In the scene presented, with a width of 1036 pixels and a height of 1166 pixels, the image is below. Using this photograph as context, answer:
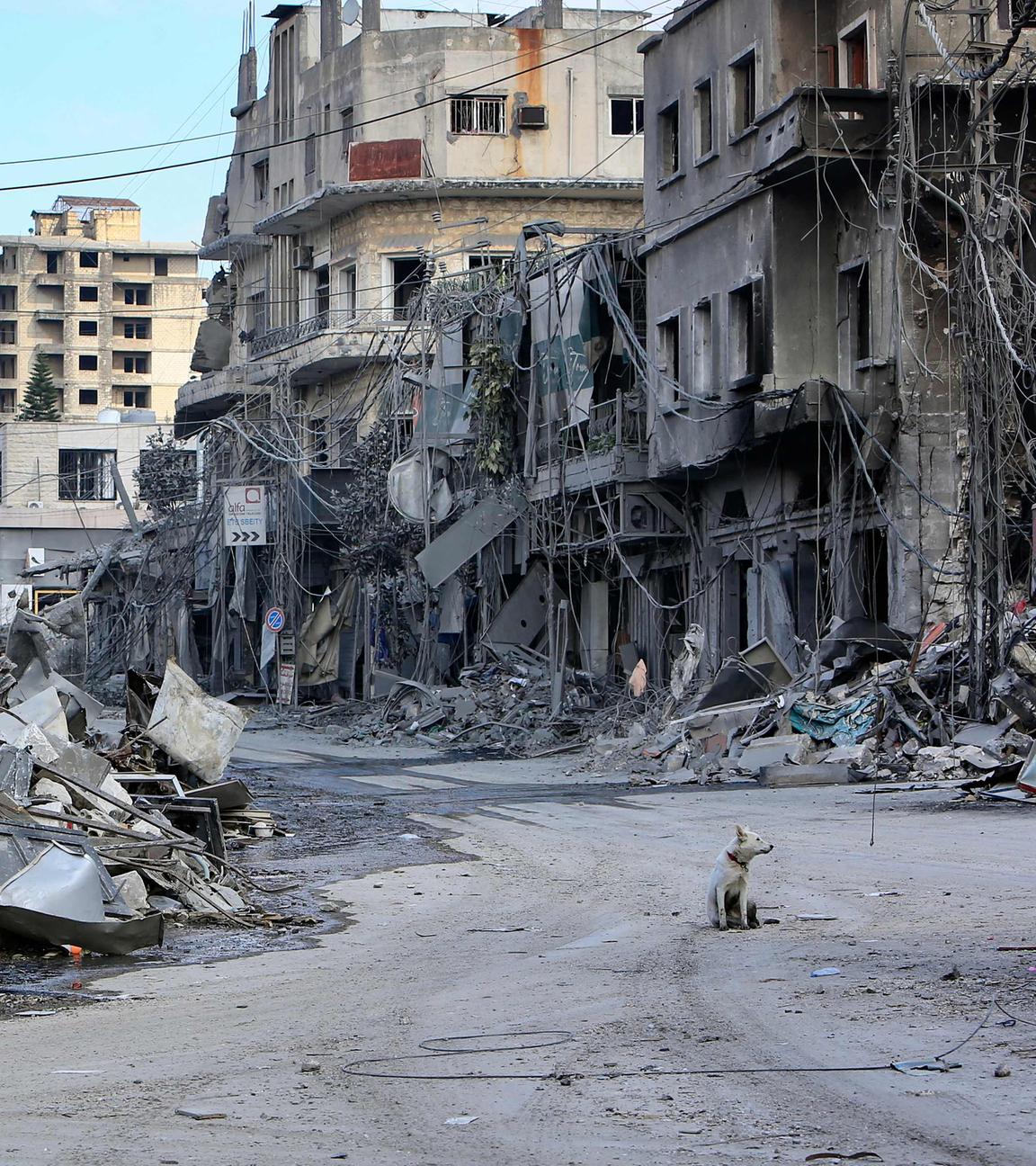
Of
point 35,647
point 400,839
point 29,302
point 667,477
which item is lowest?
point 400,839

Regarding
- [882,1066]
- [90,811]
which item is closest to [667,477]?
[90,811]

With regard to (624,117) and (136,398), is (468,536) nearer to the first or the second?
(624,117)

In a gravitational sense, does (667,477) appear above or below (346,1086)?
above

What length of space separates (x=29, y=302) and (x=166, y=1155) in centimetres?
11832

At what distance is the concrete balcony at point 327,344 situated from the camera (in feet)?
178

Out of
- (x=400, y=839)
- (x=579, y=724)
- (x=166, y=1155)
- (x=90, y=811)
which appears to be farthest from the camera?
(x=579, y=724)

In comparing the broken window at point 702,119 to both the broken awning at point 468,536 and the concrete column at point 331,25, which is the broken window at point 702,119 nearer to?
the broken awning at point 468,536

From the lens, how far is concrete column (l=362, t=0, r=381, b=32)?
193 feet

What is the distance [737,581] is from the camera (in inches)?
1261

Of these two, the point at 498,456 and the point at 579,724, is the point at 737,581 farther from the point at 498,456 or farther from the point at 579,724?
the point at 498,456

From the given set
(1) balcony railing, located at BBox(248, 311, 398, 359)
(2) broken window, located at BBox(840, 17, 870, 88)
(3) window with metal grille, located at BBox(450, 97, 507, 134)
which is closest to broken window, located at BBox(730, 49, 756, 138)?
(2) broken window, located at BBox(840, 17, 870, 88)

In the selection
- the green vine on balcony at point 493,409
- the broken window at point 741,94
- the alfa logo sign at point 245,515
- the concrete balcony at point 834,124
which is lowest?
the alfa logo sign at point 245,515

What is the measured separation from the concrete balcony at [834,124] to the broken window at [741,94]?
404 centimetres

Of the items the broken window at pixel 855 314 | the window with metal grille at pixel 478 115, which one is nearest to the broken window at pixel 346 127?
the window with metal grille at pixel 478 115
